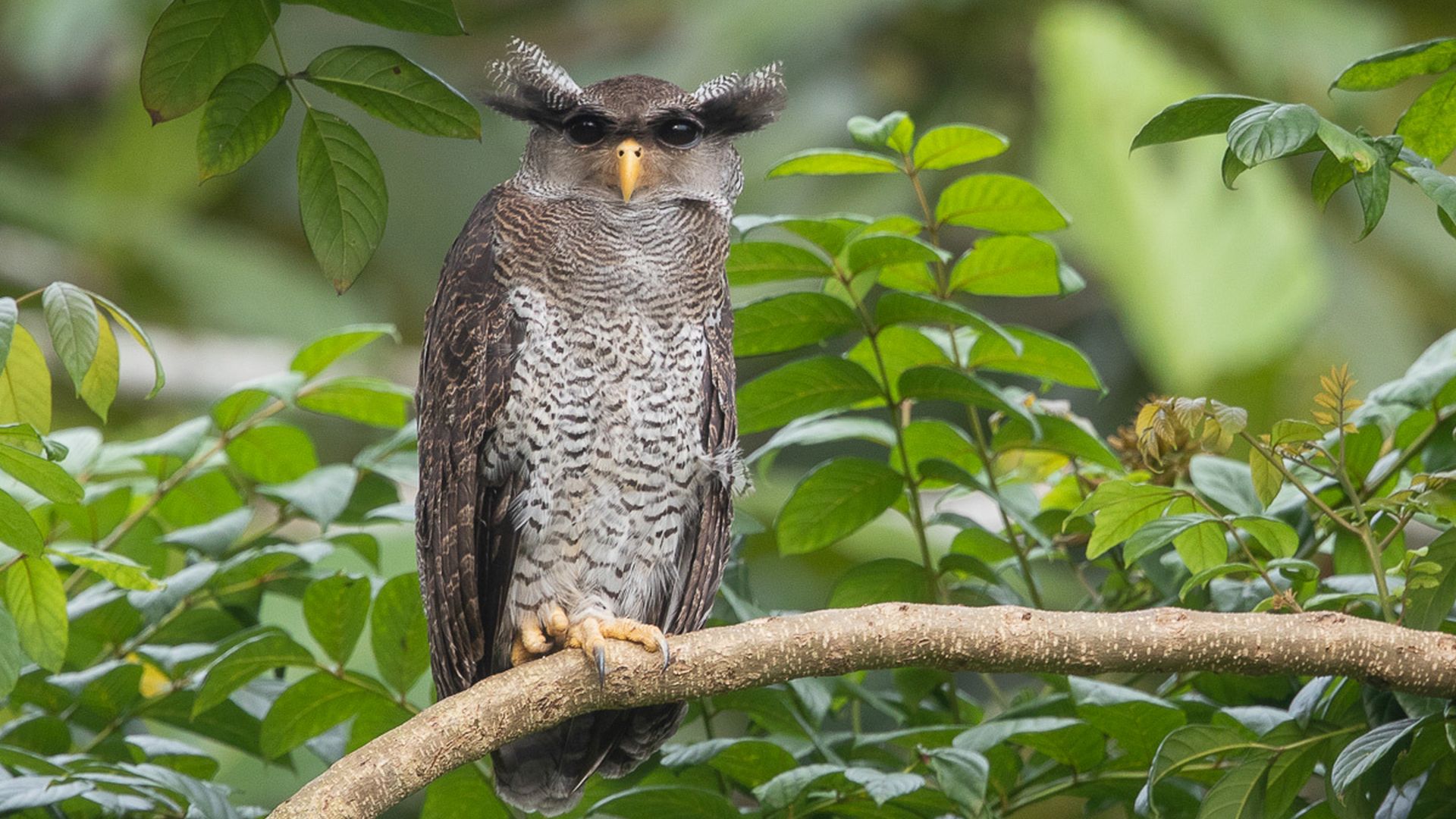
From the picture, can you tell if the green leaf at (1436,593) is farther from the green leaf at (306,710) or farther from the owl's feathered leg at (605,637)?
the green leaf at (306,710)

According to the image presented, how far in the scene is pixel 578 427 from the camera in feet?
7.02

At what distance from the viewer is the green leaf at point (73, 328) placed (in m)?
1.47

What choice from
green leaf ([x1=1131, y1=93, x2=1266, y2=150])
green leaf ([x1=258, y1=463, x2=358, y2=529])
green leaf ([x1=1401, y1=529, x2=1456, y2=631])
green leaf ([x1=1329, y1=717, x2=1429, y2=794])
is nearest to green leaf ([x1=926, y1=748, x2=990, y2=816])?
green leaf ([x1=1329, y1=717, x2=1429, y2=794])

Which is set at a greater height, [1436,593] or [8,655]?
[8,655]

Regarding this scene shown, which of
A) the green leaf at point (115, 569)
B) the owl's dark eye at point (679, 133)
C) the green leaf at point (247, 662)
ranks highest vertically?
the owl's dark eye at point (679, 133)

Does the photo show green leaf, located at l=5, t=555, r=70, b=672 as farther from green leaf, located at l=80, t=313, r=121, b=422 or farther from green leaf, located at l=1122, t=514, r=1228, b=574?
green leaf, located at l=1122, t=514, r=1228, b=574

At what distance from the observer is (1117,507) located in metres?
1.63

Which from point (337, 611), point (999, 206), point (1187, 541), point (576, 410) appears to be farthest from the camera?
point (576, 410)

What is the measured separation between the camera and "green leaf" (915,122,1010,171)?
1975 mm

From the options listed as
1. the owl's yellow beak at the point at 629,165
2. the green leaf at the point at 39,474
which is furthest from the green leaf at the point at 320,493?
the owl's yellow beak at the point at 629,165

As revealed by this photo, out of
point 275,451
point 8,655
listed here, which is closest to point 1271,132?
point 8,655

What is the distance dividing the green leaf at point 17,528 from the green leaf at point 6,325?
0.49ft

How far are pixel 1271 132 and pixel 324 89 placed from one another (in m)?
1.01

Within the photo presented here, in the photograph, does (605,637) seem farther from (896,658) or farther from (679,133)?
(679,133)
